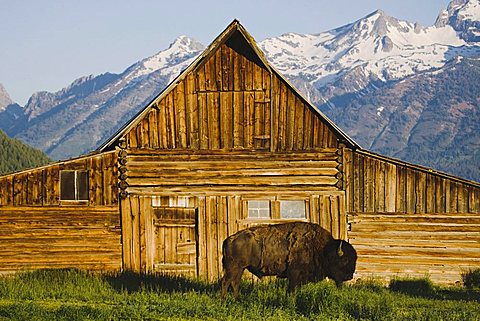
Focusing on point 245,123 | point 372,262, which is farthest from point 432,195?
point 245,123

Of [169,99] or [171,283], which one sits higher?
[169,99]

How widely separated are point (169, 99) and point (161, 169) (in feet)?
7.52

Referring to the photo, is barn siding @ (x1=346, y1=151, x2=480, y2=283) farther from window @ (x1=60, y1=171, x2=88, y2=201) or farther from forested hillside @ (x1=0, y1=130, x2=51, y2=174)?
forested hillside @ (x1=0, y1=130, x2=51, y2=174)

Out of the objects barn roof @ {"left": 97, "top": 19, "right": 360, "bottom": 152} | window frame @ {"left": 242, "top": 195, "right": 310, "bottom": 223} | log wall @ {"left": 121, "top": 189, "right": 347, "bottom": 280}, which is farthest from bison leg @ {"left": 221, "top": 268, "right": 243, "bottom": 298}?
barn roof @ {"left": 97, "top": 19, "right": 360, "bottom": 152}

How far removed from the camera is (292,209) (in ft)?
81.3

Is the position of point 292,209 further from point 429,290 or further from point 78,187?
point 78,187

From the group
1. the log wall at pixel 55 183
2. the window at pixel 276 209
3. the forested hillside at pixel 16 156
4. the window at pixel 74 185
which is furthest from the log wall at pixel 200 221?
the forested hillside at pixel 16 156

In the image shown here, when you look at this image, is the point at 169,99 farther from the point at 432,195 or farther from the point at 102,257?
the point at 432,195

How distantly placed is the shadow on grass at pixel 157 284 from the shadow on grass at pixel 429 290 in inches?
241

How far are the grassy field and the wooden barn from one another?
140 inches

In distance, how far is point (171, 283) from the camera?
20484 mm

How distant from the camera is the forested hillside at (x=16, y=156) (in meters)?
182

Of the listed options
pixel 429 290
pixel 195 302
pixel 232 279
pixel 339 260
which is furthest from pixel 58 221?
pixel 429 290

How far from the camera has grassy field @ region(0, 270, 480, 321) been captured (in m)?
15.5
